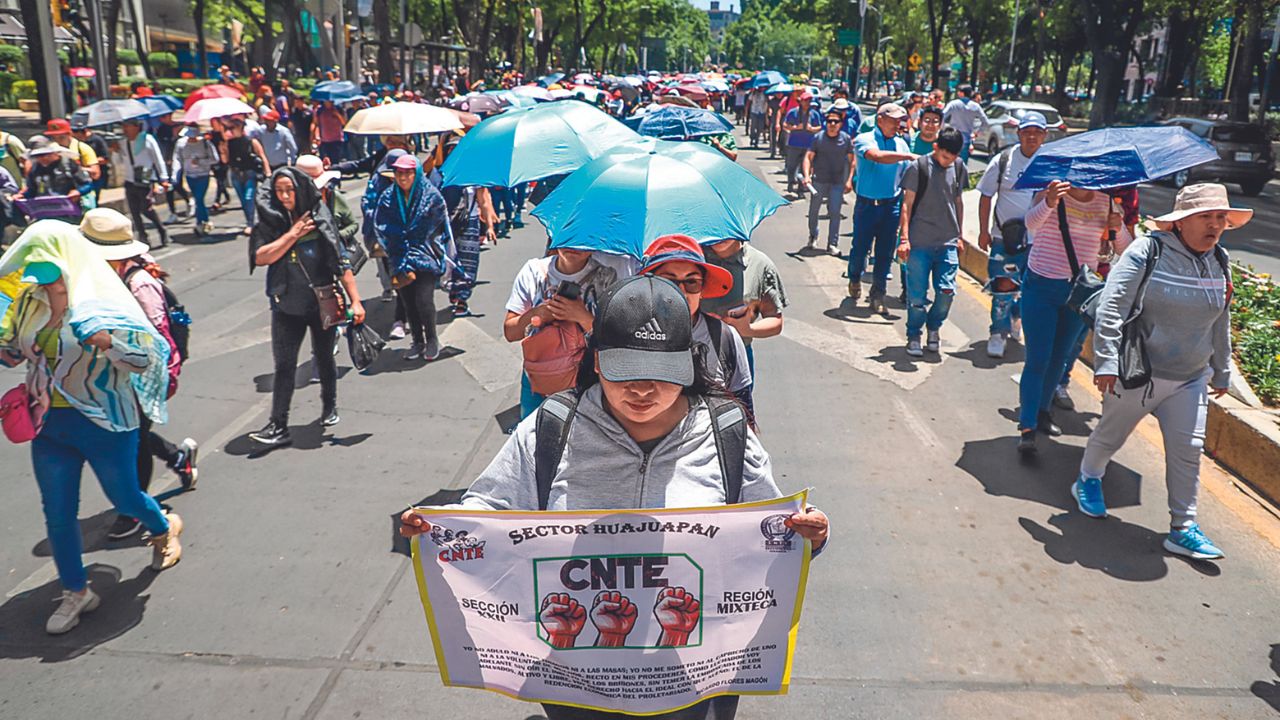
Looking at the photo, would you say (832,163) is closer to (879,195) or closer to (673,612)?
(879,195)

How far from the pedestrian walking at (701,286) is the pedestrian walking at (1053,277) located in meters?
3.21

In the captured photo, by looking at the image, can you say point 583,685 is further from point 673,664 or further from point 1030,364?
point 1030,364

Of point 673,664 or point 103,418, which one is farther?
point 103,418

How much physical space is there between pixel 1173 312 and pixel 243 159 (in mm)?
12360

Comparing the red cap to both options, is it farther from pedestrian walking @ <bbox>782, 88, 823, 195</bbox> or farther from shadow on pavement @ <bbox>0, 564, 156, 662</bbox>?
pedestrian walking @ <bbox>782, 88, 823, 195</bbox>

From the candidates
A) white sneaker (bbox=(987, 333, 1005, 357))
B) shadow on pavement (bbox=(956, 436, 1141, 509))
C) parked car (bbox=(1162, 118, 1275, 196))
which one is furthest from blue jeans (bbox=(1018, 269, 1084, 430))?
parked car (bbox=(1162, 118, 1275, 196))

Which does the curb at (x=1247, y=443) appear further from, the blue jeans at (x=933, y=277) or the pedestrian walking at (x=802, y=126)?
the pedestrian walking at (x=802, y=126)

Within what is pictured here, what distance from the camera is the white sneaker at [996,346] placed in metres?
8.45

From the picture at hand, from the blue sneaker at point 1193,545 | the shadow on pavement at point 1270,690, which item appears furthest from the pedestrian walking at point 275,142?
the shadow on pavement at point 1270,690

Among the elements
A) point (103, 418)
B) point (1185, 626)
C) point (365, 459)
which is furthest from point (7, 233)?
point (1185, 626)

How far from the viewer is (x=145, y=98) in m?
14.6

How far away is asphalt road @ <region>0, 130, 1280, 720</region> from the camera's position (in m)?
3.87

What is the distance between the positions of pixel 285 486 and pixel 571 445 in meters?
3.83

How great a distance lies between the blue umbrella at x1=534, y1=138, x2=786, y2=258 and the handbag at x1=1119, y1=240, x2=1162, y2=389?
1887 millimetres
